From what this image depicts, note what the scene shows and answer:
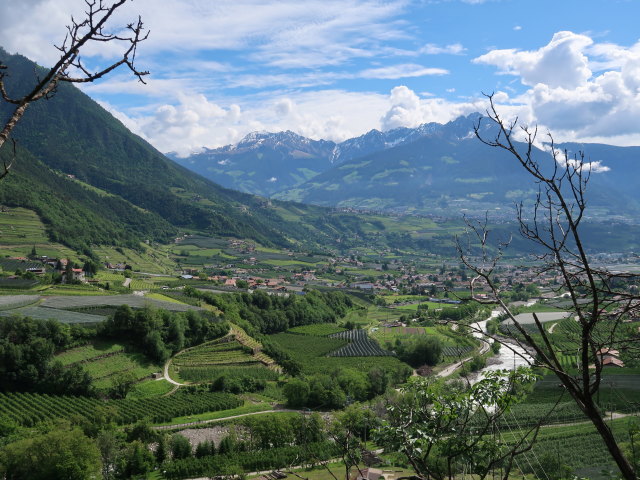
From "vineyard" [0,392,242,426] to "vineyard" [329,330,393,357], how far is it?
17.3 metres

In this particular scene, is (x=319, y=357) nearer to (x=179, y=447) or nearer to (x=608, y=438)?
(x=179, y=447)

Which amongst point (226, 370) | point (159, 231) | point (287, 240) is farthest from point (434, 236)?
point (226, 370)

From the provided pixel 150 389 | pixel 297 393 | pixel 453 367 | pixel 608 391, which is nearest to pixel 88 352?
pixel 150 389

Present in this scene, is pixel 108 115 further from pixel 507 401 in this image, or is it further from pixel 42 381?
pixel 507 401

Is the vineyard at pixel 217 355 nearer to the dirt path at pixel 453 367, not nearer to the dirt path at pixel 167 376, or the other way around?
the dirt path at pixel 167 376

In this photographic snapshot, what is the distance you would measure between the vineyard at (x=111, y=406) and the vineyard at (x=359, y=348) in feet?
56.7

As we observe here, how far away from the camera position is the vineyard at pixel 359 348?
50862 mm

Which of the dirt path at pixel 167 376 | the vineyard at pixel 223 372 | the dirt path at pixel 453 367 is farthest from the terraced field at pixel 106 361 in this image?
the dirt path at pixel 453 367

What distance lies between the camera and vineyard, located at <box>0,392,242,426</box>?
29.3 meters

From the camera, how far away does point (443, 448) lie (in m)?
5.04

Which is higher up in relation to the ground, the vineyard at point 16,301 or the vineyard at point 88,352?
the vineyard at point 16,301

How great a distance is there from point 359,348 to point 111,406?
27.4 metres

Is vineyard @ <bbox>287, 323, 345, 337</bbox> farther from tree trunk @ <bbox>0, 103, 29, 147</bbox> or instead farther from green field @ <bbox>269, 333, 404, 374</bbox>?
tree trunk @ <bbox>0, 103, 29, 147</bbox>

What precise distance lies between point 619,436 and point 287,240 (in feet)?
483
